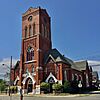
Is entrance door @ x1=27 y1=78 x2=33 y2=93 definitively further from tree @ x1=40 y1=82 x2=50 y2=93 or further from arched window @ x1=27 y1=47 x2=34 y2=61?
arched window @ x1=27 y1=47 x2=34 y2=61

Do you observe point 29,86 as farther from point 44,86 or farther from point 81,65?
Answer: point 81,65

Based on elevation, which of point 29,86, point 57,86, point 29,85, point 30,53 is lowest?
point 57,86

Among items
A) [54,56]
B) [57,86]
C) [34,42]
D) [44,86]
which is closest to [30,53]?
[34,42]

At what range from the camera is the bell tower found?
55.2 meters

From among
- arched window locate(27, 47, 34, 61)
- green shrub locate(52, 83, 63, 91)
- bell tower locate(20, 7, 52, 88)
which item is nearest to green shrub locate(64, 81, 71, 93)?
green shrub locate(52, 83, 63, 91)

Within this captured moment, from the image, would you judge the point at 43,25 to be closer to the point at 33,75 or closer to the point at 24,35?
the point at 24,35

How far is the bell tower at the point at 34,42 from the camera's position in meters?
55.2

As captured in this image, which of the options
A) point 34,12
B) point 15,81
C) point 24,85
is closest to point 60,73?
point 24,85

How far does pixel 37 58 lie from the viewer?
2172 inches

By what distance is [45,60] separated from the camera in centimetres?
5656

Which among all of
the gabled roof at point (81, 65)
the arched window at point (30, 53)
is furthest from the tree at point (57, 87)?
the gabled roof at point (81, 65)

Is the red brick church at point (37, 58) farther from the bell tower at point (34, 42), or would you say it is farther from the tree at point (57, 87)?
the tree at point (57, 87)

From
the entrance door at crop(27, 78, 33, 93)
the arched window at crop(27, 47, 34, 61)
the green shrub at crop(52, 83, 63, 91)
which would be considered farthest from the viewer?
the arched window at crop(27, 47, 34, 61)

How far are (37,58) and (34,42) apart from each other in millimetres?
5289
